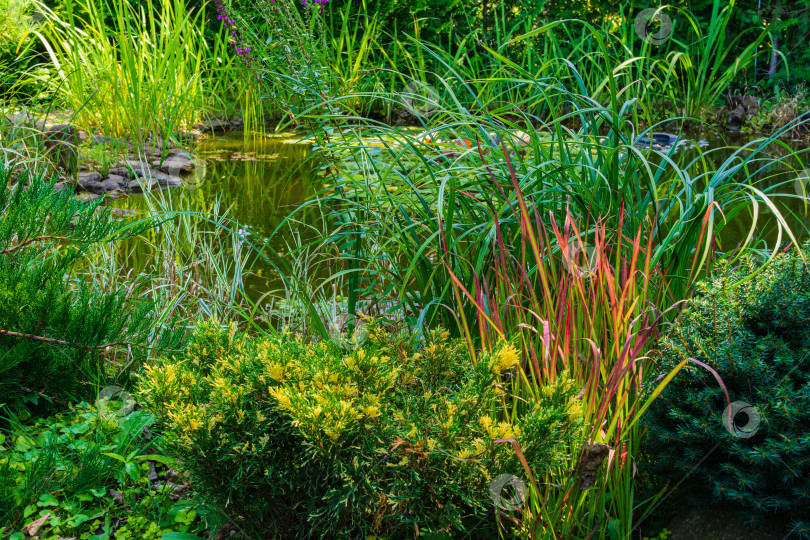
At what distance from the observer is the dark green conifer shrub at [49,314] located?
5.64ft

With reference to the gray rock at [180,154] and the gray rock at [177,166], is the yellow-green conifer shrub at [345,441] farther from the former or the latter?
the gray rock at [180,154]

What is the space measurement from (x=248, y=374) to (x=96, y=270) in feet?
6.21

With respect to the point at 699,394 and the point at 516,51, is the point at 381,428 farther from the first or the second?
the point at 516,51

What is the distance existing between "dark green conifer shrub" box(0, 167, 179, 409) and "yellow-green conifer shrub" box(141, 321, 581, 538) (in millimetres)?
583

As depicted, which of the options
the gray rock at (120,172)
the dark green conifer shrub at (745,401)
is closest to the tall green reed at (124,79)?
the gray rock at (120,172)

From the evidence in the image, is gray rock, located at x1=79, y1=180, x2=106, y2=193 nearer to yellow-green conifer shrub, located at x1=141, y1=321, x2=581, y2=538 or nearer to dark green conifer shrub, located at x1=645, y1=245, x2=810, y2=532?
yellow-green conifer shrub, located at x1=141, y1=321, x2=581, y2=538

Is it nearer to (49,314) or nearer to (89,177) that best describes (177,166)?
(89,177)

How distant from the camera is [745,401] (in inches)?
51.5

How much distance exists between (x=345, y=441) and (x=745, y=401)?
824 mm

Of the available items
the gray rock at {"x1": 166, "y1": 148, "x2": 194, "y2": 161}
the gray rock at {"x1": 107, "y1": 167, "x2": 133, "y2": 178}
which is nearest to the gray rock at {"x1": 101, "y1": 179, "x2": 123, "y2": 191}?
the gray rock at {"x1": 107, "y1": 167, "x2": 133, "y2": 178}

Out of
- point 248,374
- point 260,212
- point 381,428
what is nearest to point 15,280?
point 248,374

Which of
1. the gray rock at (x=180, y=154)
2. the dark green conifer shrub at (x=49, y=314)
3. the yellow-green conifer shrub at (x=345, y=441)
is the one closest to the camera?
the yellow-green conifer shrub at (x=345, y=441)

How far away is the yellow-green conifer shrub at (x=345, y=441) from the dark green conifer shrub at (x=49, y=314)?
583 mm

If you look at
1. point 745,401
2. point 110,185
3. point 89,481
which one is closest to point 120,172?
point 110,185
